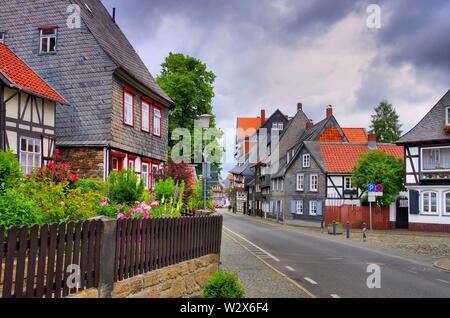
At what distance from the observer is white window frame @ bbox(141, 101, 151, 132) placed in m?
24.5

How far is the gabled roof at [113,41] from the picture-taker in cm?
2184

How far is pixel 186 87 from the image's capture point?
134 ft

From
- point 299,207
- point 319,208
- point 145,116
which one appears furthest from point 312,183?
point 145,116

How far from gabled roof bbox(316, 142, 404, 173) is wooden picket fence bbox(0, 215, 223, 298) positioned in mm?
35451

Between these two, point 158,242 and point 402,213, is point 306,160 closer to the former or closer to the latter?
point 402,213

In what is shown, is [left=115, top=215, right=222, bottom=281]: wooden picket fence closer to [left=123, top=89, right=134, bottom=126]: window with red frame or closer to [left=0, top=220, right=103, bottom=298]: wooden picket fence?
Result: [left=0, top=220, right=103, bottom=298]: wooden picket fence

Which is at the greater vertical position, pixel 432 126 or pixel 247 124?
pixel 247 124

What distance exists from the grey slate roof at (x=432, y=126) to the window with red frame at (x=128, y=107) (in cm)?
2288

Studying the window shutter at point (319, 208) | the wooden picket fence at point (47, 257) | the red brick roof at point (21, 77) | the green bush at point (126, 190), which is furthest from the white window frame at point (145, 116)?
the window shutter at point (319, 208)

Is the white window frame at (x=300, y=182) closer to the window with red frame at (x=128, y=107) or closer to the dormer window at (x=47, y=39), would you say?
the window with red frame at (x=128, y=107)

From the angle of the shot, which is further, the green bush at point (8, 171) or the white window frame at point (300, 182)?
the white window frame at point (300, 182)

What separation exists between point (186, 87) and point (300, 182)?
49.0ft
